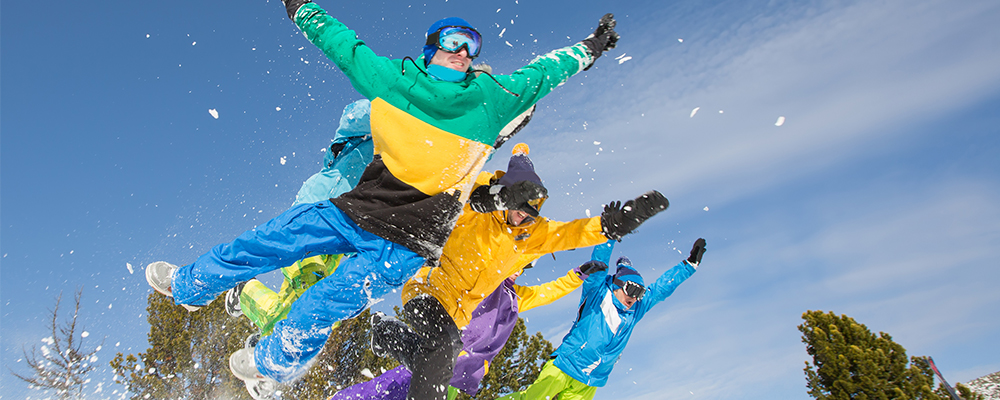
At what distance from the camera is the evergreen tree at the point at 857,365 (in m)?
9.48

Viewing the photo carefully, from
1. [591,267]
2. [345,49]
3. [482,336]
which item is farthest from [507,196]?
[591,267]

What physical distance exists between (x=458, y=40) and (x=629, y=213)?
1449 mm

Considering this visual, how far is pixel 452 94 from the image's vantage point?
8.45ft

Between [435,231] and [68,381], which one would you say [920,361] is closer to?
[435,231]

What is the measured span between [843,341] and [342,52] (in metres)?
11.6

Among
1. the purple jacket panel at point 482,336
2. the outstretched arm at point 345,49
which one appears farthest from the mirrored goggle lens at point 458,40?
the purple jacket panel at point 482,336

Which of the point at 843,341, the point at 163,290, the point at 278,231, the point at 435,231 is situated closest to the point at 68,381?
the point at 163,290

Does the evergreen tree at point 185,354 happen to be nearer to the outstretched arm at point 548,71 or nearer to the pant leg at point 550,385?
the pant leg at point 550,385

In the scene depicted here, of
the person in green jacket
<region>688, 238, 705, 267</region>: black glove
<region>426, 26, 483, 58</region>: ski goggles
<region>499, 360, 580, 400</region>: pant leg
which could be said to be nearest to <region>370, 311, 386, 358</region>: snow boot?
the person in green jacket

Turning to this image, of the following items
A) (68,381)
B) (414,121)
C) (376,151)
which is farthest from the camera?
(68,381)

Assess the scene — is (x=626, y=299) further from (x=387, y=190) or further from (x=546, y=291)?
(x=387, y=190)

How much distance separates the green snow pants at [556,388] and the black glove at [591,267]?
3.73 ft

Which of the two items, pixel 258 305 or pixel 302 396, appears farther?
pixel 302 396

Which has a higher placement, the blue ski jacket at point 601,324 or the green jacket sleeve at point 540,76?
the green jacket sleeve at point 540,76
